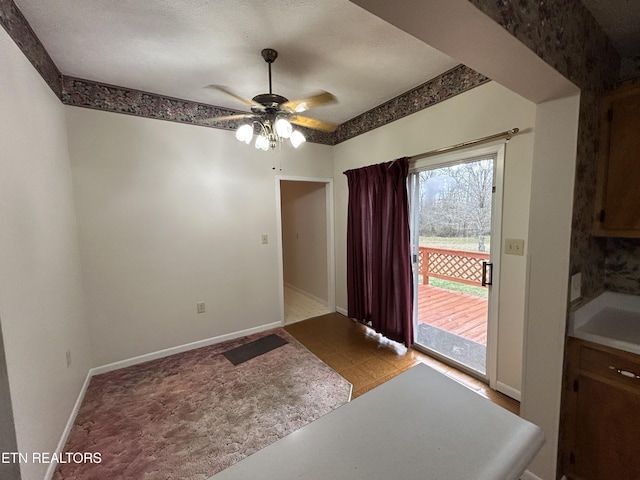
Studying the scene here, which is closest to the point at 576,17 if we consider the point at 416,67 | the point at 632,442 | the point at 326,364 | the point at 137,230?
the point at 416,67

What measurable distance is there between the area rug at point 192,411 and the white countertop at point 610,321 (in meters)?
1.60

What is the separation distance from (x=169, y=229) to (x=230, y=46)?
1.82 m

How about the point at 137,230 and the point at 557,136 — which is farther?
the point at 137,230

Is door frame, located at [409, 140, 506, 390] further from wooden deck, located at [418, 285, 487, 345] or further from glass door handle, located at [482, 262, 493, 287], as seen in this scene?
wooden deck, located at [418, 285, 487, 345]

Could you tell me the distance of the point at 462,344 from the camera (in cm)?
279

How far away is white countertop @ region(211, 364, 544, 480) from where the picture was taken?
1.77ft

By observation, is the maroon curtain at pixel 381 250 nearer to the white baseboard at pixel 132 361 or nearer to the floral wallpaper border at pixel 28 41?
the white baseboard at pixel 132 361

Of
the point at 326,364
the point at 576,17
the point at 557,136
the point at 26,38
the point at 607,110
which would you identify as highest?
the point at 26,38

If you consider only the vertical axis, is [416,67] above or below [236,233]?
above

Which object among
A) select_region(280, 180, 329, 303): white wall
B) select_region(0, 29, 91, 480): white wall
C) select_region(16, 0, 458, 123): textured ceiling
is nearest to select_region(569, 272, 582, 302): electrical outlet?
select_region(16, 0, 458, 123): textured ceiling

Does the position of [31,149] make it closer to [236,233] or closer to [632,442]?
[236,233]

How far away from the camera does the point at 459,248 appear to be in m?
2.68

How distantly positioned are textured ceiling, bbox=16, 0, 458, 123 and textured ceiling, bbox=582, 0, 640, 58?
2.81ft

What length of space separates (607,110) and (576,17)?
53 centimetres
